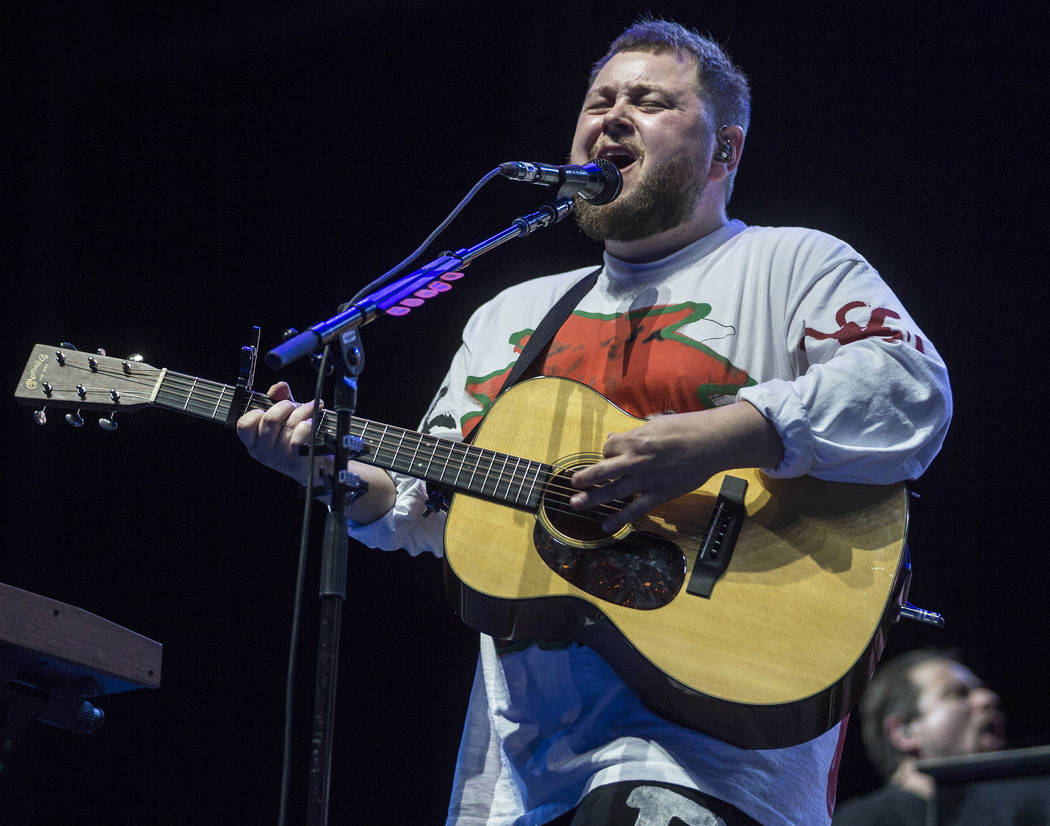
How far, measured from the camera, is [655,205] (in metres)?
2.90

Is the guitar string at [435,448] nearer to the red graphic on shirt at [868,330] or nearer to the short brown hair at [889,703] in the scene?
the red graphic on shirt at [868,330]

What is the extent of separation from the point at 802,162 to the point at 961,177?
0.52 metres

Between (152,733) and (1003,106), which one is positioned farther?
(152,733)

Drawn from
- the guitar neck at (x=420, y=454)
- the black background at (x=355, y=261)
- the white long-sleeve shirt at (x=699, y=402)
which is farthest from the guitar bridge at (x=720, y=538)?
the black background at (x=355, y=261)

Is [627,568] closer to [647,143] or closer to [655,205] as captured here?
[655,205]

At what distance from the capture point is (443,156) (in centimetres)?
422

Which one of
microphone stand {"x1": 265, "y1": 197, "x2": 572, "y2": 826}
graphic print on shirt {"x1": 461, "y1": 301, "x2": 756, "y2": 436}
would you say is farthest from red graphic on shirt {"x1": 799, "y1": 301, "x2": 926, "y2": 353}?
microphone stand {"x1": 265, "y1": 197, "x2": 572, "y2": 826}

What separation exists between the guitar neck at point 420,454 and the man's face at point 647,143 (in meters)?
0.85

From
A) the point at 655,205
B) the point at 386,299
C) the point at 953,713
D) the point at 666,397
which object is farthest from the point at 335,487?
the point at 953,713

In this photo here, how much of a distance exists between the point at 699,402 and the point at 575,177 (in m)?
0.60

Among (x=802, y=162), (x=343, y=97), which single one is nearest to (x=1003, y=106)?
(x=802, y=162)

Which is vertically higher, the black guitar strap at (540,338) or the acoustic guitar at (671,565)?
the black guitar strap at (540,338)

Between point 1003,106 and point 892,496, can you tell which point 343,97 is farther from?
point 892,496

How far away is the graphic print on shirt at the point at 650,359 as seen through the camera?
2.51m
